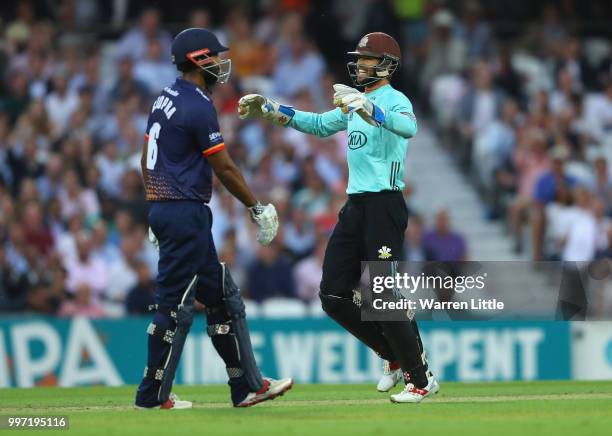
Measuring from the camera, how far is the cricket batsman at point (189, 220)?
913cm

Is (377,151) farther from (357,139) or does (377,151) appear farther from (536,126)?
(536,126)

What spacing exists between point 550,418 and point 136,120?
33.9ft

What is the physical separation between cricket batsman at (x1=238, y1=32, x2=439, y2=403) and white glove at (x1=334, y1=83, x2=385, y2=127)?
2.1 inches

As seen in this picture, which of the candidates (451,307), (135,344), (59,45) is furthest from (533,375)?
(59,45)

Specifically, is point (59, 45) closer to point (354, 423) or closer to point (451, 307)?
point (451, 307)

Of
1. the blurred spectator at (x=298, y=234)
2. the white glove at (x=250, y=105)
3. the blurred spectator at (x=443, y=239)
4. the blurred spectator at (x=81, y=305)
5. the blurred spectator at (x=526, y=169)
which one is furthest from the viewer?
the blurred spectator at (x=526, y=169)

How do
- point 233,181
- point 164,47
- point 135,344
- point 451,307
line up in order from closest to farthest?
point 233,181 → point 451,307 → point 135,344 → point 164,47

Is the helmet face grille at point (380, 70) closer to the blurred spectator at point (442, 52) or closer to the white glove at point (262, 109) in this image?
the white glove at point (262, 109)

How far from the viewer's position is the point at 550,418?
28.8 ft

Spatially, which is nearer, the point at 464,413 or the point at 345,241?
the point at 464,413

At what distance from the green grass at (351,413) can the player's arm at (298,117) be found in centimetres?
202

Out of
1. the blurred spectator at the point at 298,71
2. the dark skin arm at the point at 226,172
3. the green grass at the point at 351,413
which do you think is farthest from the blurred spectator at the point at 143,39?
the dark skin arm at the point at 226,172

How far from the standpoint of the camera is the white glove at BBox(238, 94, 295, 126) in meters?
10.0

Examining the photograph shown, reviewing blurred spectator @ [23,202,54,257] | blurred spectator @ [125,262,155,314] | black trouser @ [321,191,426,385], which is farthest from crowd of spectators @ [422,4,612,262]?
black trouser @ [321,191,426,385]
